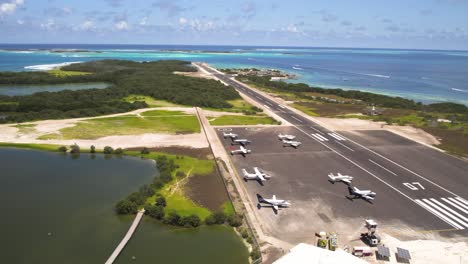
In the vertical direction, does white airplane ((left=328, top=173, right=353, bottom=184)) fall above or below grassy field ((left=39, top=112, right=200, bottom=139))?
above

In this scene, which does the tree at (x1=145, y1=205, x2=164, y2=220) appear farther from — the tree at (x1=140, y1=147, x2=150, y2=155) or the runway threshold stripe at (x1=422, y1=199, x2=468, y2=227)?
the runway threshold stripe at (x1=422, y1=199, x2=468, y2=227)

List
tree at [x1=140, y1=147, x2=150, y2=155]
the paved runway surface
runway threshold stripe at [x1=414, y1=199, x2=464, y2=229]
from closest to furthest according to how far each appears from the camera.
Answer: runway threshold stripe at [x1=414, y1=199, x2=464, y2=229], the paved runway surface, tree at [x1=140, y1=147, x2=150, y2=155]

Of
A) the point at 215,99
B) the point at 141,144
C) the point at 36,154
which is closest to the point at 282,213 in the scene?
the point at 141,144

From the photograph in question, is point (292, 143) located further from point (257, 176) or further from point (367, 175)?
point (257, 176)

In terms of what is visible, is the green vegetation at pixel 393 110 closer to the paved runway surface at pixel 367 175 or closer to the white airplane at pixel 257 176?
the paved runway surface at pixel 367 175

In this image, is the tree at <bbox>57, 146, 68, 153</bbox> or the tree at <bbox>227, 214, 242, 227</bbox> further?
the tree at <bbox>57, 146, 68, 153</bbox>

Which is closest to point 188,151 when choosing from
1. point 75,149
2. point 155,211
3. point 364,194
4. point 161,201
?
point 75,149

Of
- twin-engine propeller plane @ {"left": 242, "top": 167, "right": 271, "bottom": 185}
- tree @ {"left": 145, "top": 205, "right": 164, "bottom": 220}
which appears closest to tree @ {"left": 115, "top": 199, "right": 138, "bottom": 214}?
tree @ {"left": 145, "top": 205, "right": 164, "bottom": 220}
